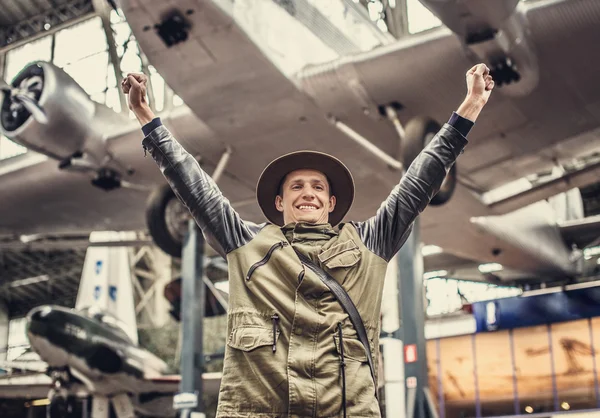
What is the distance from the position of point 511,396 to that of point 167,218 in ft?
45.0

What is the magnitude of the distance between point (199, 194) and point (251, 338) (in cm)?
50

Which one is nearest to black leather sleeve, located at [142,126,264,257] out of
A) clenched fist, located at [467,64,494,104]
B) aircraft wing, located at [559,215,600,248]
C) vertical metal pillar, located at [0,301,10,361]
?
clenched fist, located at [467,64,494,104]

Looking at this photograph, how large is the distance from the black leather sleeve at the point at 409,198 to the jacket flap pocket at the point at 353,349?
32cm

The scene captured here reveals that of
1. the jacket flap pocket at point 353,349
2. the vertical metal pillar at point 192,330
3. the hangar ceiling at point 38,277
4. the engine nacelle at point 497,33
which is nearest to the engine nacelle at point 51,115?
the vertical metal pillar at point 192,330

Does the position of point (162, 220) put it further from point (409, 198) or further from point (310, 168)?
point (409, 198)

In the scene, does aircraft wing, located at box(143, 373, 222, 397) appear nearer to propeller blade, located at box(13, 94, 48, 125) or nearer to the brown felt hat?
propeller blade, located at box(13, 94, 48, 125)

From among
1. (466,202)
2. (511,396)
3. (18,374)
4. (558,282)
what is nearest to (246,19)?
(466,202)

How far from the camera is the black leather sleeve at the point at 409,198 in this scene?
7.48 ft

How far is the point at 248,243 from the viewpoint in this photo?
222 cm

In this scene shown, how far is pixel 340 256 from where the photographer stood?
2131mm

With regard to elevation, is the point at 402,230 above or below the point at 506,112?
below

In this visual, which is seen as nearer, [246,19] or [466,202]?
[246,19]

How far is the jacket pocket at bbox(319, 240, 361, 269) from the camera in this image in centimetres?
211

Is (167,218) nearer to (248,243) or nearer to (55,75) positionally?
(55,75)
